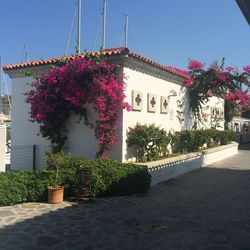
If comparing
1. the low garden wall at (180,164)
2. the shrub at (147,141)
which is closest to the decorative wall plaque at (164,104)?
the shrub at (147,141)

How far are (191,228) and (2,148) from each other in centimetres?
567

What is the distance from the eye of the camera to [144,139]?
1366 cm

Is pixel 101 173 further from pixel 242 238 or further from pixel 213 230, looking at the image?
pixel 242 238

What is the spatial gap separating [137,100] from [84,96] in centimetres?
225

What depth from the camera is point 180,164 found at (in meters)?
15.6

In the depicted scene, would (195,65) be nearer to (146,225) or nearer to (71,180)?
(71,180)

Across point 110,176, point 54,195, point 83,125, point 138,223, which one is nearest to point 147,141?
point 83,125

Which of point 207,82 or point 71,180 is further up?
point 207,82

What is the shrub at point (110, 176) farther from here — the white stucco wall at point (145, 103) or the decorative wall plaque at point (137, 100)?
the decorative wall plaque at point (137, 100)

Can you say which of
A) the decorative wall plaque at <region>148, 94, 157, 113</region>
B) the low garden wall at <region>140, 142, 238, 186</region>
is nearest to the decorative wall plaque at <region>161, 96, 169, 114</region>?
the decorative wall plaque at <region>148, 94, 157, 113</region>

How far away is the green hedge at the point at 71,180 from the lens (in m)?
9.66

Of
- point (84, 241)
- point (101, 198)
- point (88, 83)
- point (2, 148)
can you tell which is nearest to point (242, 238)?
point (84, 241)

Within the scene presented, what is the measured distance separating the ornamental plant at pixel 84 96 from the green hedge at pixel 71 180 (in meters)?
2.08

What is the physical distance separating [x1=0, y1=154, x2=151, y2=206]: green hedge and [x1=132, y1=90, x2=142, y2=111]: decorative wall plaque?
310 cm
